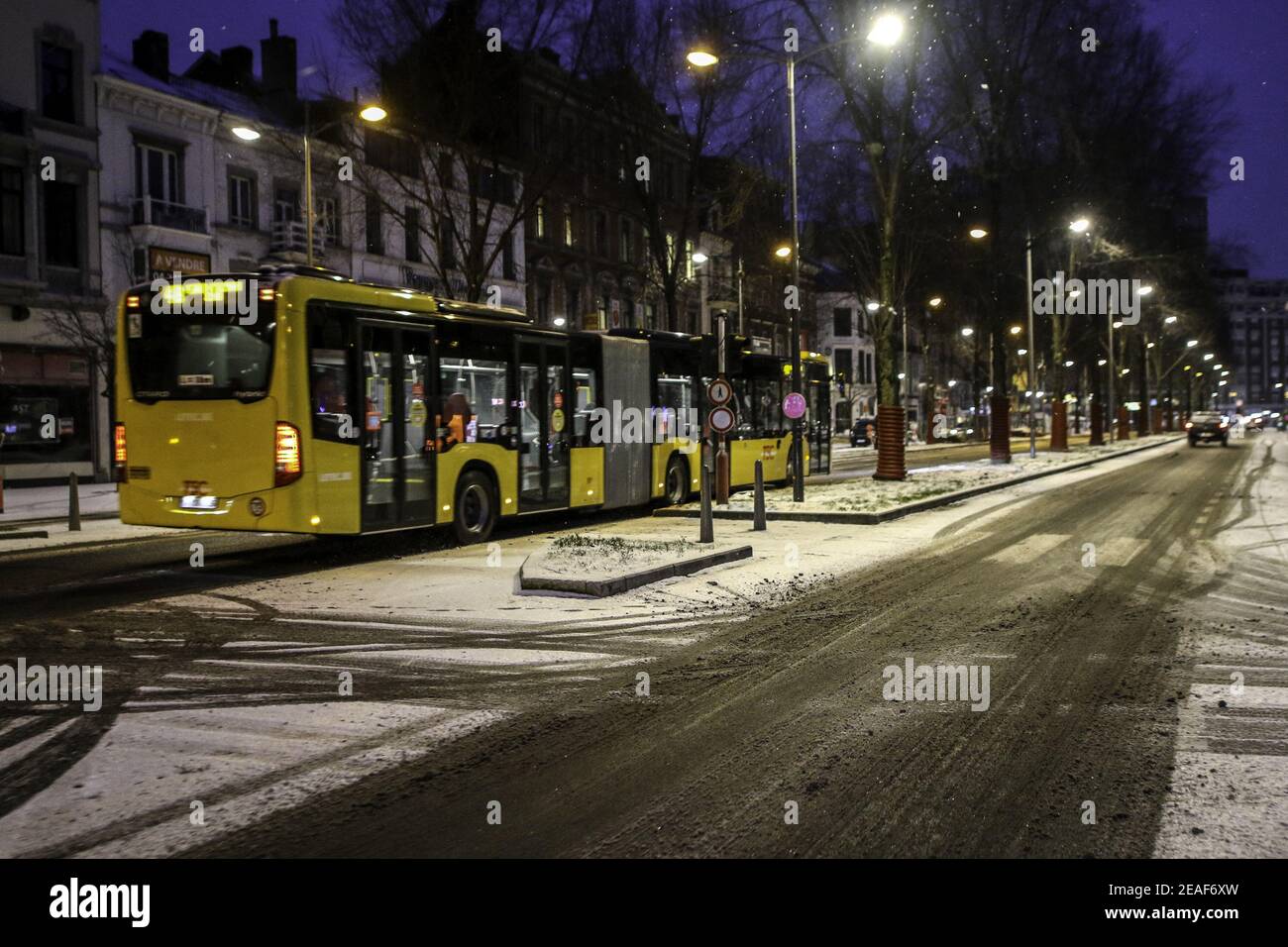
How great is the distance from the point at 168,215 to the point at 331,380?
23.5m

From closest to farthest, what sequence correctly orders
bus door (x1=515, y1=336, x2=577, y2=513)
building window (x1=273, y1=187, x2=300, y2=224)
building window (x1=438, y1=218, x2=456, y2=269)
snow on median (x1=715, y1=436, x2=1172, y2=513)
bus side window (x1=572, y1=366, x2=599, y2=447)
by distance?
bus door (x1=515, y1=336, x2=577, y2=513) → bus side window (x1=572, y1=366, x2=599, y2=447) → snow on median (x1=715, y1=436, x2=1172, y2=513) → building window (x1=438, y1=218, x2=456, y2=269) → building window (x1=273, y1=187, x2=300, y2=224)

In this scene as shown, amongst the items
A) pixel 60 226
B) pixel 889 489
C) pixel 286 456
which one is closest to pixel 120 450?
pixel 286 456

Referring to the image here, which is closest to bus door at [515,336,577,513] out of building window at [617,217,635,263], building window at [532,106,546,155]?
building window at [532,106,546,155]

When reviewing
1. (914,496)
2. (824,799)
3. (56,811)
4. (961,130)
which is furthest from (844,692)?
(961,130)

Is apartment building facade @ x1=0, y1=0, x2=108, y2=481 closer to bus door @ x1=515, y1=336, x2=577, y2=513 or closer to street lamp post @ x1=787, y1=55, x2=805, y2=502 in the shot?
bus door @ x1=515, y1=336, x2=577, y2=513

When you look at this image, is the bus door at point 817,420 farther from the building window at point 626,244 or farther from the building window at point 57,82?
the building window at point 626,244

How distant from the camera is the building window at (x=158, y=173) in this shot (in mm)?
32719

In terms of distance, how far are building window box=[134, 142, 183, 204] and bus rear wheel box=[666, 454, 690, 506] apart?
65.3 ft

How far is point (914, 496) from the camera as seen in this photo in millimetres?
21609

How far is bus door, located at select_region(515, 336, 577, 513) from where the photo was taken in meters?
17.0

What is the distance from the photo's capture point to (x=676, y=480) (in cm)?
2186

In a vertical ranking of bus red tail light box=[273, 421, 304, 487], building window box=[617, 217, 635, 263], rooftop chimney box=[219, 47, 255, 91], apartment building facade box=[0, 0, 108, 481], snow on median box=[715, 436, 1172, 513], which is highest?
rooftop chimney box=[219, 47, 255, 91]

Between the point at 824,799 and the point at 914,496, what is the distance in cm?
1726

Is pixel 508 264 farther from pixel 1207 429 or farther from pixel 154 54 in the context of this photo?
pixel 1207 429
